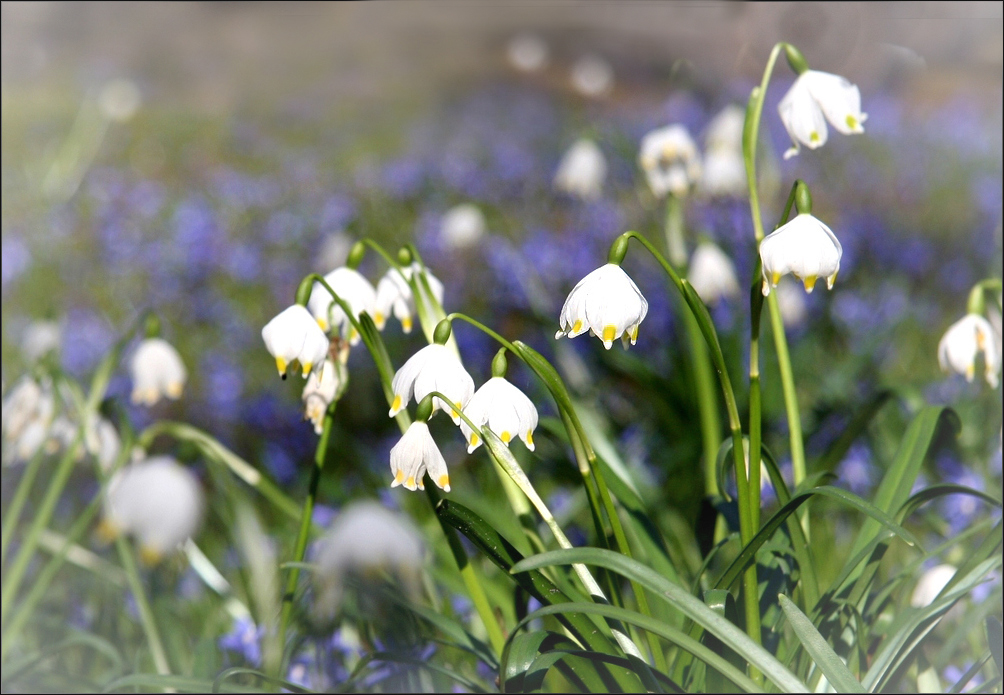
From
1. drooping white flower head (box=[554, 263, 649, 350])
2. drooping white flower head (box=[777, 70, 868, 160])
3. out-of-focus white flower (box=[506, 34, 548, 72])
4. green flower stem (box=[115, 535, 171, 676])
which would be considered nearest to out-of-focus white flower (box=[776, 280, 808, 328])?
drooping white flower head (box=[777, 70, 868, 160])

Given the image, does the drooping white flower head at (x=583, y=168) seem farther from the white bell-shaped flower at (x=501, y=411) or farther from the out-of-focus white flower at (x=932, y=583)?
the white bell-shaped flower at (x=501, y=411)

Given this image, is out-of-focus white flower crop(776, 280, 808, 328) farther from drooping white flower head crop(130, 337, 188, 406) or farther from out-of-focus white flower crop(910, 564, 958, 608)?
drooping white flower head crop(130, 337, 188, 406)

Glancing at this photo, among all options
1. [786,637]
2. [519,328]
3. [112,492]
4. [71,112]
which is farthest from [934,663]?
[71,112]

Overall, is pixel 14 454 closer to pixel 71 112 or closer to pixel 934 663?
pixel 934 663

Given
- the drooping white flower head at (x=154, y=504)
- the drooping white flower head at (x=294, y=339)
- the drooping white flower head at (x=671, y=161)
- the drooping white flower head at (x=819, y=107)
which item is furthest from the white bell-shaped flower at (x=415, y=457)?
the drooping white flower head at (x=671, y=161)

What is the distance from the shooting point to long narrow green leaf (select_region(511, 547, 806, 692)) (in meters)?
0.65

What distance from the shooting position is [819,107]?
89 centimetres

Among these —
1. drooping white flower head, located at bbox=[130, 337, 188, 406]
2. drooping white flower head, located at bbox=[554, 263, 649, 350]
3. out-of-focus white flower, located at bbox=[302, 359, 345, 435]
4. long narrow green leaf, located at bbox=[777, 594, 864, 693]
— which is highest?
drooping white flower head, located at bbox=[554, 263, 649, 350]

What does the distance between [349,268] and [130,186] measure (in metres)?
2.73

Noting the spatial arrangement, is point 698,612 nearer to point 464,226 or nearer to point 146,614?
point 146,614

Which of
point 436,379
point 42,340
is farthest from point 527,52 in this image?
point 436,379

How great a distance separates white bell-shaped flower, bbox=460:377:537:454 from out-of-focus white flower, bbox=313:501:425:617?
15.0 inches

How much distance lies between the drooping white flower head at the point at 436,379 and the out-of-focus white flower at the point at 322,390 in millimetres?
179

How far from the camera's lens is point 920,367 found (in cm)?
219
